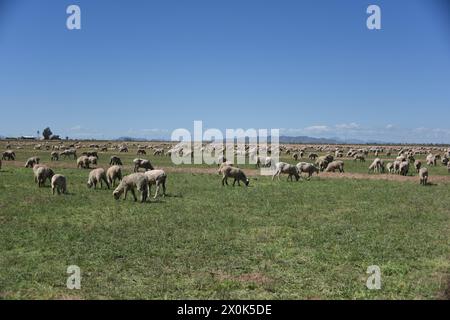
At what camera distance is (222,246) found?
1262 cm

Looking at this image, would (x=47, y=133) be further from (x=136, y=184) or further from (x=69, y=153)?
(x=136, y=184)

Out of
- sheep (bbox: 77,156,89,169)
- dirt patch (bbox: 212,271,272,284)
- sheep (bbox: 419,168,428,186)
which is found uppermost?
sheep (bbox: 77,156,89,169)

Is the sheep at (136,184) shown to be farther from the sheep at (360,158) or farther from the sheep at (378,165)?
the sheep at (360,158)

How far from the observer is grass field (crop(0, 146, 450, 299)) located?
9.27 meters

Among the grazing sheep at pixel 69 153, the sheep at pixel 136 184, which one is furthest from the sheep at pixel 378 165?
the grazing sheep at pixel 69 153

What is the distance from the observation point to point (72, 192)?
2319 cm

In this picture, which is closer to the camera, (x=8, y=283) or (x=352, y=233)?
(x=8, y=283)

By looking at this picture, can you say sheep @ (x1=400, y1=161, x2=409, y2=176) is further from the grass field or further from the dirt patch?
the dirt patch

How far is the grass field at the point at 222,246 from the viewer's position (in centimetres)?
927

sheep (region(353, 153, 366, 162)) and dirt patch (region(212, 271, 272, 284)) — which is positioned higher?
sheep (region(353, 153, 366, 162))

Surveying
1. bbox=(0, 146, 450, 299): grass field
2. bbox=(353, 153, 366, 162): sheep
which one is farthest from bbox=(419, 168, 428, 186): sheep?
bbox=(353, 153, 366, 162): sheep
